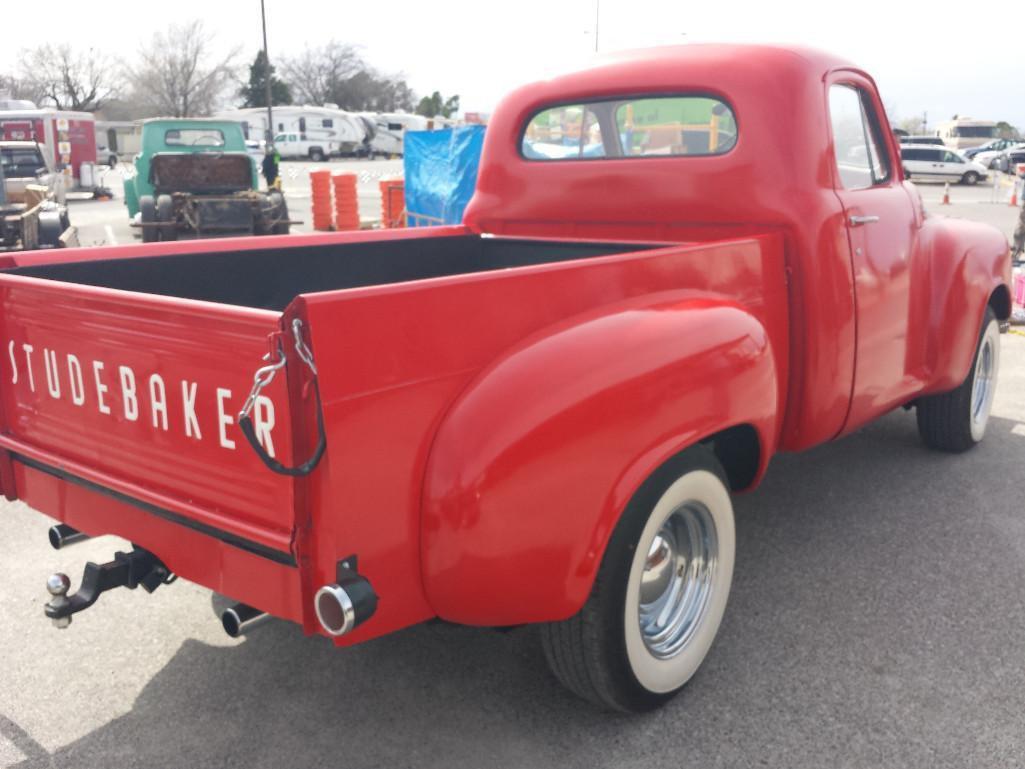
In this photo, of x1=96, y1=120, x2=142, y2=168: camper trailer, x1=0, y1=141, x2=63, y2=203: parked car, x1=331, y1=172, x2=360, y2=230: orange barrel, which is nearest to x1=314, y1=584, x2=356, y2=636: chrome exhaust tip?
x1=331, y1=172, x2=360, y2=230: orange barrel

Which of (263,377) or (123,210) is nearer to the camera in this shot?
(263,377)

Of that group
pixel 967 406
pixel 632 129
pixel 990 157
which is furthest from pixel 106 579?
pixel 990 157

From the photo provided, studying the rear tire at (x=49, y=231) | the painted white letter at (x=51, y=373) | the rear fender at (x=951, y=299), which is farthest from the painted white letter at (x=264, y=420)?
the rear tire at (x=49, y=231)

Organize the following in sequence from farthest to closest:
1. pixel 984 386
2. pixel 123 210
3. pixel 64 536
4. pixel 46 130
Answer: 1. pixel 46 130
2. pixel 123 210
3. pixel 984 386
4. pixel 64 536

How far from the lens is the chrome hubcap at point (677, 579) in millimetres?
2619

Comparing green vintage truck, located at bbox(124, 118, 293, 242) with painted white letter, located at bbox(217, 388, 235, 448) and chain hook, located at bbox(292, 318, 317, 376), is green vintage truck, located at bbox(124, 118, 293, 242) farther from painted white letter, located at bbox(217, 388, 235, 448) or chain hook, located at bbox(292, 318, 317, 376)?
chain hook, located at bbox(292, 318, 317, 376)

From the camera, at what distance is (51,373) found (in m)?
2.48

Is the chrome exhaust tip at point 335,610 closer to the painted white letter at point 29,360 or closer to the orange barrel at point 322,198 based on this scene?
the painted white letter at point 29,360

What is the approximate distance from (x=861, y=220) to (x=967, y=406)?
5.14ft

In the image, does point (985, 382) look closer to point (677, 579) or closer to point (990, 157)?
point (677, 579)

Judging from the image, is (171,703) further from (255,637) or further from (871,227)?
(871,227)

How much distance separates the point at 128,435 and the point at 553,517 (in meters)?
1.07

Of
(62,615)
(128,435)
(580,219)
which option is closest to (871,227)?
(580,219)

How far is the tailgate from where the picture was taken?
77.0 inches
